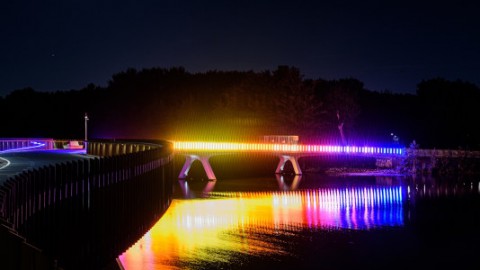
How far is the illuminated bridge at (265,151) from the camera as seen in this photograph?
77.1m

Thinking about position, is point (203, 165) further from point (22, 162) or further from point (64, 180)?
point (64, 180)

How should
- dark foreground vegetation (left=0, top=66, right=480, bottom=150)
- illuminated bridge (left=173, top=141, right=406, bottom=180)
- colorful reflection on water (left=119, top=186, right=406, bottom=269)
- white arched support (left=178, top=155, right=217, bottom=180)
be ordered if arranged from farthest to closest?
dark foreground vegetation (left=0, top=66, right=480, bottom=150)
white arched support (left=178, top=155, right=217, bottom=180)
illuminated bridge (left=173, top=141, right=406, bottom=180)
colorful reflection on water (left=119, top=186, right=406, bottom=269)

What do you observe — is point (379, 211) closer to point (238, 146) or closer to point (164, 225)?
point (164, 225)

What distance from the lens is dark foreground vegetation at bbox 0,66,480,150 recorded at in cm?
11050

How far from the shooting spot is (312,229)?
4181 cm

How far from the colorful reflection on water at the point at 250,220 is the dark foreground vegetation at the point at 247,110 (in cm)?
4198

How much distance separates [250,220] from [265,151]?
37279 millimetres

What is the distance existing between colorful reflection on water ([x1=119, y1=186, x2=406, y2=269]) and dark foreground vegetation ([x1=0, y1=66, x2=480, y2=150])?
41978 mm

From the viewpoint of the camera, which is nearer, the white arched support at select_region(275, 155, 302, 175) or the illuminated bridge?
the illuminated bridge

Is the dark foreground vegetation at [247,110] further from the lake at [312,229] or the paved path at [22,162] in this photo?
the paved path at [22,162]

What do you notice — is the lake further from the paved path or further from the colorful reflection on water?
the paved path

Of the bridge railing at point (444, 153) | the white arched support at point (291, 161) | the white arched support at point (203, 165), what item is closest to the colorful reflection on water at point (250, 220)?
the white arched support at point (203, 165)

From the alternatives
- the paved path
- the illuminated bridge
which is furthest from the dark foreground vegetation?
the paved path

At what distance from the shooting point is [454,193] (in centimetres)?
6575
